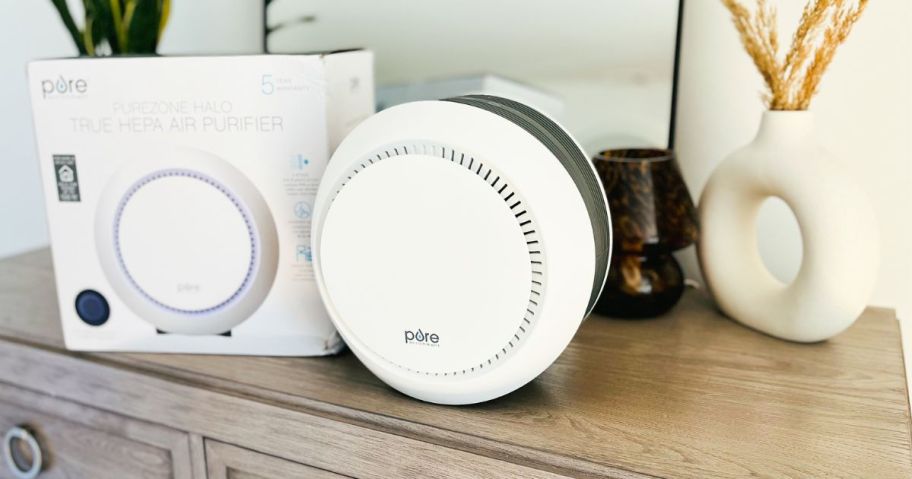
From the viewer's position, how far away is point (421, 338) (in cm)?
64

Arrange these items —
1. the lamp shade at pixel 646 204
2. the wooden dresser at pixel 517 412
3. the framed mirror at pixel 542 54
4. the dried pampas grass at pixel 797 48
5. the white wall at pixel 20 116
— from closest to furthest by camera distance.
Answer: the wooden dresser at pixel 517 412
the dried pampas grass at pixel 797 48
the lamp shade at pixel 646 204
the framed mirror at pixel 542 54
the white wall at pixel 20 116

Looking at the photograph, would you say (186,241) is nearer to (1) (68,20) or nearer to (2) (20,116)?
(1) (68,20)

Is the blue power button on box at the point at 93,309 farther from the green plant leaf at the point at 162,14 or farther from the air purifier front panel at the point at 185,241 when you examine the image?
the green plant leaf at the point at 162,14

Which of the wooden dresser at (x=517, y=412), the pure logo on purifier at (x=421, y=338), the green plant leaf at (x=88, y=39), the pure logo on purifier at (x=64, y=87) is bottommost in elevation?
the wooden dresser at (x=517, y=412)

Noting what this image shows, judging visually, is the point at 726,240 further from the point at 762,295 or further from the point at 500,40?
the point at 500,40

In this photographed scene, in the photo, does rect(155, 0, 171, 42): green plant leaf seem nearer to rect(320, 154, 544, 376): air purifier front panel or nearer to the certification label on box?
the certification label on box

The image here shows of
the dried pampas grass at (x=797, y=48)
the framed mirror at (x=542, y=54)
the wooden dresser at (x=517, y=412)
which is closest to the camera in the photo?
the wooden dresser at (x=517, y=412)

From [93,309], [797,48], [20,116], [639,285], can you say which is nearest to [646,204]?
[639,285]

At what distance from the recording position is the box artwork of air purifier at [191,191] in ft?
2.38

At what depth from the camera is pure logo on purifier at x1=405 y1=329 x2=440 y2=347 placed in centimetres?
63

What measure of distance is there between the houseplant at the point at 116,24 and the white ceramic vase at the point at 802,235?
0.78 m

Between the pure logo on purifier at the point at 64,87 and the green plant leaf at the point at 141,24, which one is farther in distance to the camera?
the green plant leaf at the point at 141,24

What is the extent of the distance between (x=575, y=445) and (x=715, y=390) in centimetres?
17

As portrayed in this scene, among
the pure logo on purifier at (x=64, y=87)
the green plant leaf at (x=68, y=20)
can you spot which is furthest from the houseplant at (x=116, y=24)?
the pure logo on purifier at (x=64, y=87)
